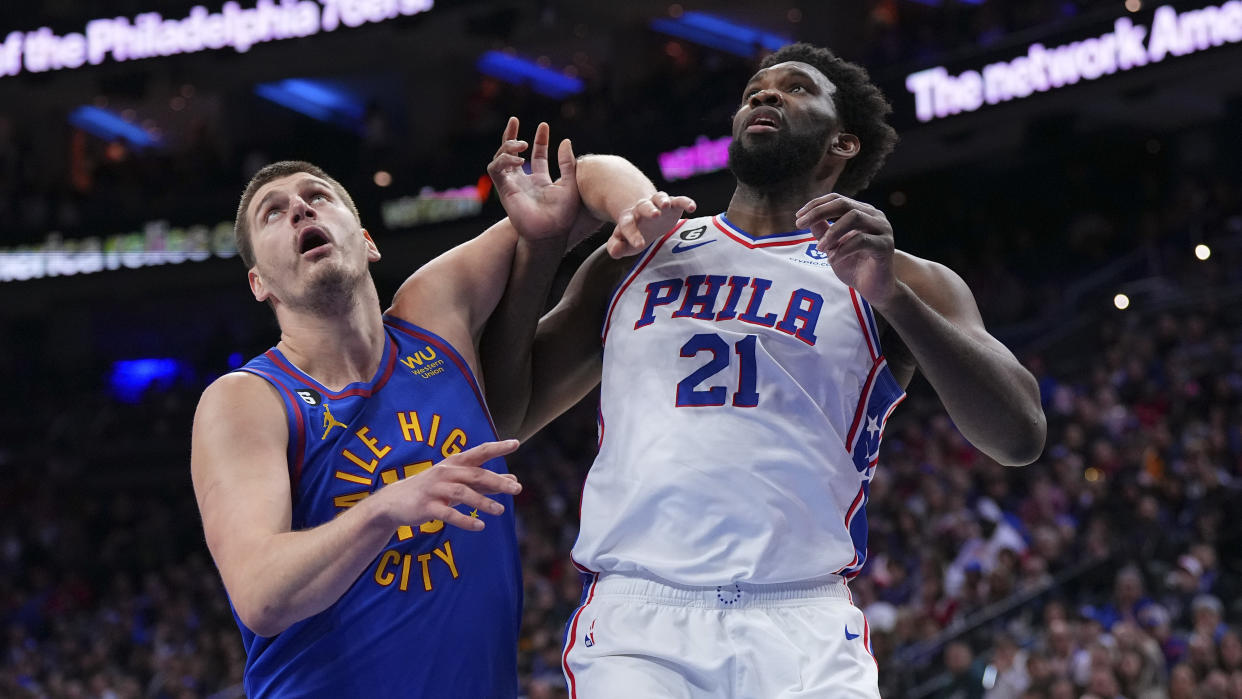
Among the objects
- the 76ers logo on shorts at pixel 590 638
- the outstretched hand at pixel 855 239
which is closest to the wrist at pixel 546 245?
the outstretched hand at pixel 855 239

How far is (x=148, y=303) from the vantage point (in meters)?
26.3

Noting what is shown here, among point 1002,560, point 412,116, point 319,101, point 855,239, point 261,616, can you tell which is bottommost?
point 319,101

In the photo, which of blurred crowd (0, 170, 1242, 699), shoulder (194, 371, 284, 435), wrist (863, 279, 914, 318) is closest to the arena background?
blurred crowd (0, 170, 1242, 699)

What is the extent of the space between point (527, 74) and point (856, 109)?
22479 mm

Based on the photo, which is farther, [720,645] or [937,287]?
[937,287]

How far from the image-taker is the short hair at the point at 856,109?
421 centimetres

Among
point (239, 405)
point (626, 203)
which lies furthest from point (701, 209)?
point (239, 405)

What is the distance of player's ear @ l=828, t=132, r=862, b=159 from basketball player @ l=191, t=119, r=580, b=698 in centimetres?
81

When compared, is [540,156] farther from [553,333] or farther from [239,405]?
[239,405]

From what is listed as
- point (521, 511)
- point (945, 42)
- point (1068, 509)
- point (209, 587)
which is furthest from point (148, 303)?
point (1068, 509)

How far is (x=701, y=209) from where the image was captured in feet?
64.7

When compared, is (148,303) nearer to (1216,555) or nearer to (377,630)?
(1216,555)

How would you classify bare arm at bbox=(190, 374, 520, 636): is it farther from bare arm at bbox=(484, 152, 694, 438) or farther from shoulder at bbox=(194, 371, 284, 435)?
bare arm at bbox=(484, 152, 694, 438)

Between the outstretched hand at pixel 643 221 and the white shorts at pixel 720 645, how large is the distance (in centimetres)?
87
